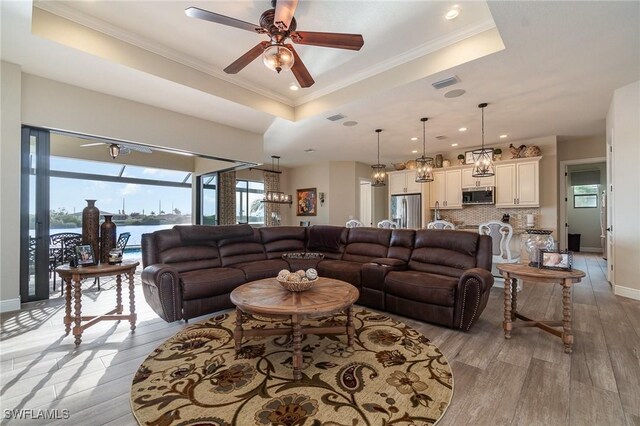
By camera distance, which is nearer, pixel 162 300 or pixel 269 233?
pixel 162 300

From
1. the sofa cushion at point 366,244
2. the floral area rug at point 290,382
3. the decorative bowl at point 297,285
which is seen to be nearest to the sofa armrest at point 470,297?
the floral area rug at point 290,382

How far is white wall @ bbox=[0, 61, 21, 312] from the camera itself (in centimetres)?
321

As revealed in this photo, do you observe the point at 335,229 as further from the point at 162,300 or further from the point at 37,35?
the point at 37,35

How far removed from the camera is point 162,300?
9.50ft

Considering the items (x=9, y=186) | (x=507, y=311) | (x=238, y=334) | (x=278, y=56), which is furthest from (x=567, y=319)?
(x=9, y=186)

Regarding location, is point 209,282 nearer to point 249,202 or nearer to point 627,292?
point 627,292

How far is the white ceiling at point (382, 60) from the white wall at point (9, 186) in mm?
270

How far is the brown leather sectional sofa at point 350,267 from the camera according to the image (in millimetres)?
2887

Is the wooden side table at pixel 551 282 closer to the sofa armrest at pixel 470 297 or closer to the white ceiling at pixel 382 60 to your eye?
the sofa armrest at pixel 470 297

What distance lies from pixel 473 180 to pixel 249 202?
6713 mm

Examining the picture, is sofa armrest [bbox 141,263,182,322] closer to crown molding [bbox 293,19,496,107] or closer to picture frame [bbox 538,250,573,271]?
crown molding [bbox 293,19,496,107]

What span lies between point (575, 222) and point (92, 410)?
1232cm

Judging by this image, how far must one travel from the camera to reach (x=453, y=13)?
8.91 ft

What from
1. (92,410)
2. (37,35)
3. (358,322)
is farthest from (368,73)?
(92,410)
